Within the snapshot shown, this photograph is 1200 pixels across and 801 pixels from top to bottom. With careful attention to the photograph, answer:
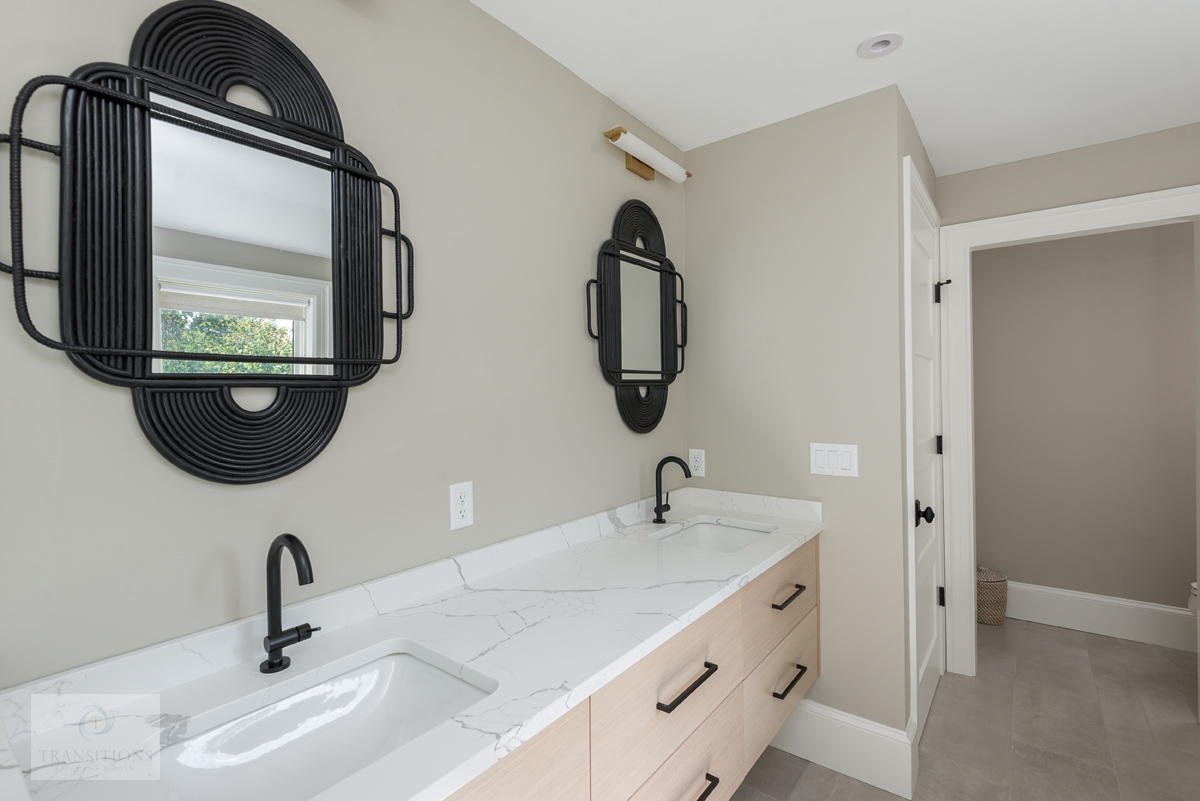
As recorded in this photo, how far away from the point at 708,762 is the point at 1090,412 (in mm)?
3123

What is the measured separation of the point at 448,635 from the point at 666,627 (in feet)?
1.46

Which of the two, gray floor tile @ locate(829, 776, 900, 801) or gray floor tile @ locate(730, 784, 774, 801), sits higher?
gray floor tile @ locate(730, 784, 774, 801)

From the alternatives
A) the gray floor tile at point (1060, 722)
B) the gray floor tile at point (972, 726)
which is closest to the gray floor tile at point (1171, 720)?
the gray floor tile at point (1060, 722)

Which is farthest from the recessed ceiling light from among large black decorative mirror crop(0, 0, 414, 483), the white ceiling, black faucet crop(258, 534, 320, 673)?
black faucet crop(258, 534, 320, 673)

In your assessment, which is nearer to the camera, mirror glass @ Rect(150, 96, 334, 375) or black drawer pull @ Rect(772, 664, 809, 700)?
mirror glass @ Rect(150, 96, 334, 375)

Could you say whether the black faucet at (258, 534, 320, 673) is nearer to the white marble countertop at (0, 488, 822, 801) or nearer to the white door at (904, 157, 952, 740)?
the white marble countertop at (0, 488, 822, 801)

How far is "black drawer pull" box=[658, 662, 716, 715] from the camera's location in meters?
1.21

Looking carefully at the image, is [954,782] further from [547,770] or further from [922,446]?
[547,770]

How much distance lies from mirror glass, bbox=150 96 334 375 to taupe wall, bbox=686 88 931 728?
1601 millimetres

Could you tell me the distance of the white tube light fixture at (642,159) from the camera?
1979 mm

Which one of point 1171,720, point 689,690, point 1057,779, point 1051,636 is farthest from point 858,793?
point 1051,636

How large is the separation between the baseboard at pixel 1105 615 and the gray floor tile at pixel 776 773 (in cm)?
206

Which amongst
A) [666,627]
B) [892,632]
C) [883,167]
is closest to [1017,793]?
[892,632]

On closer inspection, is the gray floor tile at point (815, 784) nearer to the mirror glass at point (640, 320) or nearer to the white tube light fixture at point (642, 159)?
the mirror glass at point (640, 320)
